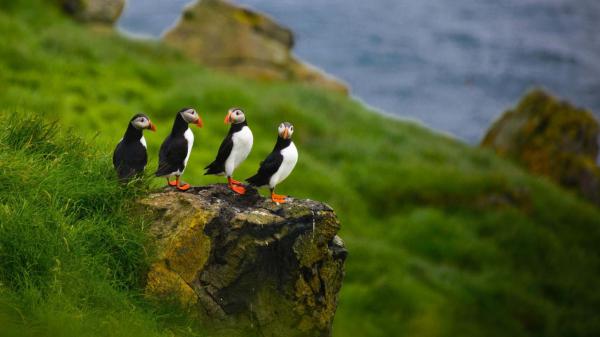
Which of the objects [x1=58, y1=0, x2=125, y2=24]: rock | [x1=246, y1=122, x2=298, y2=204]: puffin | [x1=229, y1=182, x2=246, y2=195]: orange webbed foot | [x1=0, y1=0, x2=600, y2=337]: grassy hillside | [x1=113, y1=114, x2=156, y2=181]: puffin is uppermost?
Answer: [x1=246, y1=122, x2=298, y2=204]: puffin

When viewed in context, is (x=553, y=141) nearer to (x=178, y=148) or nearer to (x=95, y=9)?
(x=95, y=9)

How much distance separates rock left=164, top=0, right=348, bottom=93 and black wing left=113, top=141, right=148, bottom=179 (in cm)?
2154

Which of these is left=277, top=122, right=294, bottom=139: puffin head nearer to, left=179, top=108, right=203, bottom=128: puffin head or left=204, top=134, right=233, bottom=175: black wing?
left=204, top=134, right=233, bottom=175: black wing

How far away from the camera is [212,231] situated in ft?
28.0

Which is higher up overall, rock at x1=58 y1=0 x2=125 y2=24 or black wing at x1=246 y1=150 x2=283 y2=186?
black wing at x1=246 y1=150 x2=283 y2=186

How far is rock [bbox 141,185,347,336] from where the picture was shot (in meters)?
8.45

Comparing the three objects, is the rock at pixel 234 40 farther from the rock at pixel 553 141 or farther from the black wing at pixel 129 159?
the black wing at pixel 129 159

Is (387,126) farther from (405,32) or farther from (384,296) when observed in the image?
(405,32)

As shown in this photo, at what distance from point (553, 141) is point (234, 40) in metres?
13.9

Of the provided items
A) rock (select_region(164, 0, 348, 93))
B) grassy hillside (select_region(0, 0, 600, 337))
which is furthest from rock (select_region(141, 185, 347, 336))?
rock (select_region(164, 0, 348, 93))

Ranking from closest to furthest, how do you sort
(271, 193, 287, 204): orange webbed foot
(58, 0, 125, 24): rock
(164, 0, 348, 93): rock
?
(271, 193, 287, 204): orange webbed foot
(58, 0, 125, 24): rock
(164, 0, 348, 93): rock

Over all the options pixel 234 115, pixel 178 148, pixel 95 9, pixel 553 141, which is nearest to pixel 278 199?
pixel 234 115

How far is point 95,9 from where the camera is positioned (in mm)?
28453

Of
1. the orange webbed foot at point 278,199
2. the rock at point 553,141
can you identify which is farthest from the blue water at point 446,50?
the orange webbed foot at point 278,199
